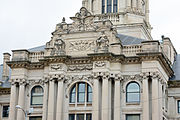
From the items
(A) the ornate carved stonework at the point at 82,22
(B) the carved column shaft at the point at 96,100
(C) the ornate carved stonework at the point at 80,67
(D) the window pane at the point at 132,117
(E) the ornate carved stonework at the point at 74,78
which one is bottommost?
(D) the window pane at the point at 132,117

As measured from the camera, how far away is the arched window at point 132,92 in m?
40.4

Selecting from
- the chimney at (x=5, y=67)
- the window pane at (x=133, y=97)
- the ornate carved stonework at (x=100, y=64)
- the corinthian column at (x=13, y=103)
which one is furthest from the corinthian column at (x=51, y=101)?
the chimney at (x=5, y=67)

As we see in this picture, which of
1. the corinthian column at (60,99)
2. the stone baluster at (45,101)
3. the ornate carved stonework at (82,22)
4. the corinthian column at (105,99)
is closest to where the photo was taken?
the corinthian column at (105,99)

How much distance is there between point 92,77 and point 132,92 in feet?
14.0

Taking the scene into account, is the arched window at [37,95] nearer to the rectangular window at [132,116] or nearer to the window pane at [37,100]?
the window pane at [37,100]

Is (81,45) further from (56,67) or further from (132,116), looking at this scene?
Answer: (132,116)

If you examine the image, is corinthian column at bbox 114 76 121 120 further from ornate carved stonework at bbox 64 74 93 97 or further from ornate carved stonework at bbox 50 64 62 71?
ornate carved stonework at bbox 50 64 62 71

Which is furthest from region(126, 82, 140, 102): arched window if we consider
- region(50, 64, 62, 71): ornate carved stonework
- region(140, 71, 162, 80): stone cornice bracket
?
region(50, 64, 62, 71): ornate carved stonework

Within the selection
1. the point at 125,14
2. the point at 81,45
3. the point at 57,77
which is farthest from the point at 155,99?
the point at 125,14

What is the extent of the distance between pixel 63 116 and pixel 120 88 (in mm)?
6381

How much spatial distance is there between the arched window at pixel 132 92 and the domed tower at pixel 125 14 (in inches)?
489

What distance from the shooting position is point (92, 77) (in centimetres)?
4116

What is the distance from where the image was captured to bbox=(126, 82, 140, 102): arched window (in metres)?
40.4

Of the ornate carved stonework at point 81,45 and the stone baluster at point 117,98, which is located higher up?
the ornate carved stonework at point 81,45
